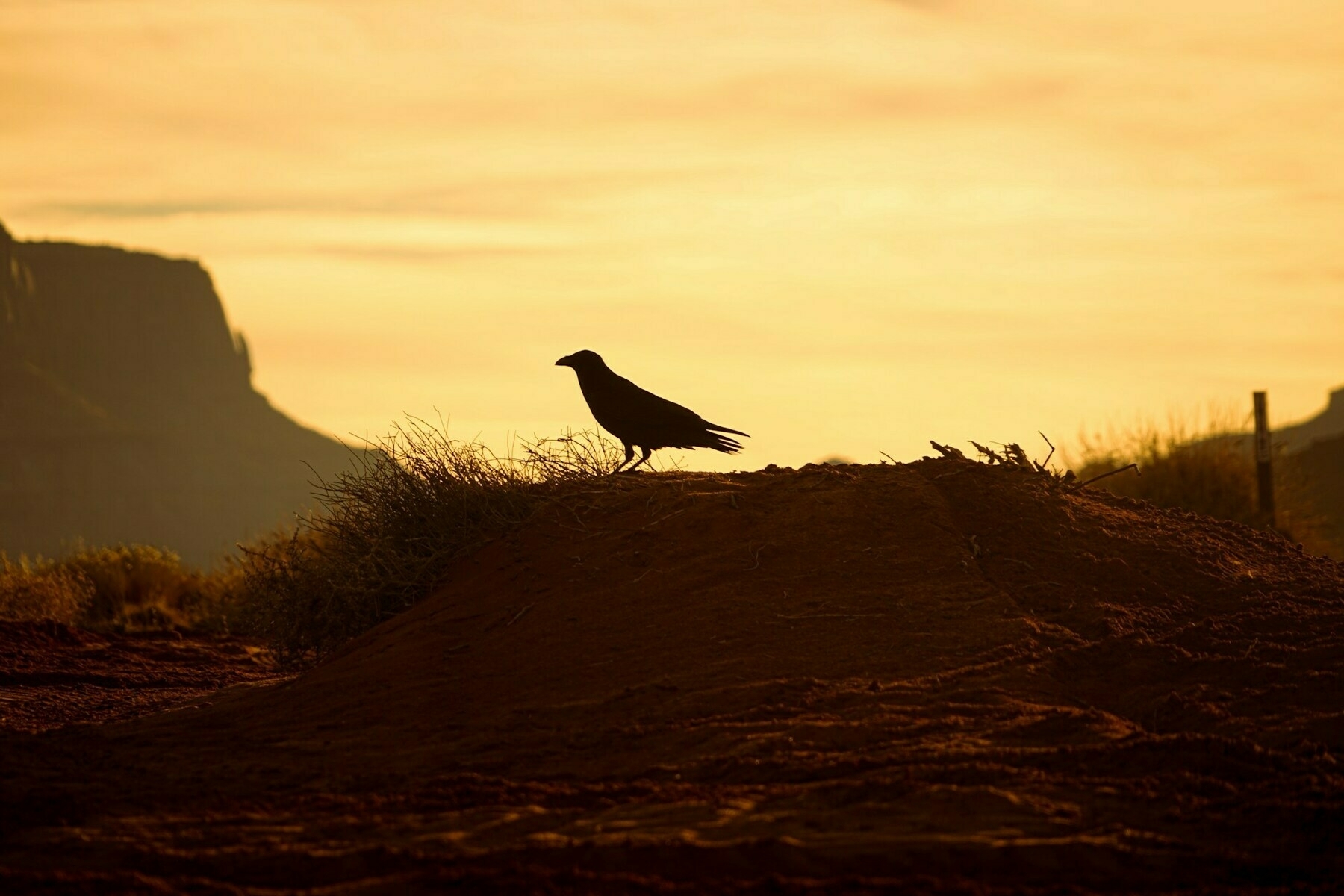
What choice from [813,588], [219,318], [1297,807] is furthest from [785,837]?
[219,318]

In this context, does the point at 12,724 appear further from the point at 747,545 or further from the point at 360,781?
the point at 747,545

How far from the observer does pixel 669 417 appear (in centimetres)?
884

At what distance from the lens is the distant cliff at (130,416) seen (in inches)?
2950

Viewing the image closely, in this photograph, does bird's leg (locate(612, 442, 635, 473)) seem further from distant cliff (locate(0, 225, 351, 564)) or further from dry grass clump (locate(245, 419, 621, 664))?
distant cliff (locate(0, 225, 351, 564))

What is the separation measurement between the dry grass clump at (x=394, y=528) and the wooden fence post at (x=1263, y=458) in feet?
31.1

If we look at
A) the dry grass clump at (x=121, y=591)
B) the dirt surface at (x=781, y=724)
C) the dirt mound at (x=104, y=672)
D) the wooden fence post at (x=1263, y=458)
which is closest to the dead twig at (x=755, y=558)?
the dirt surface at (x=781, y=724)

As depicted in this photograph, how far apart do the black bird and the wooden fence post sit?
916cm

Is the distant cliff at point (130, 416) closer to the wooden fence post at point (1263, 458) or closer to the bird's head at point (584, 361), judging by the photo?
the wooden fence post at point (1263, 458)

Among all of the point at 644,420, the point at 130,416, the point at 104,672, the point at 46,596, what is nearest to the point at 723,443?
the point at 644,420

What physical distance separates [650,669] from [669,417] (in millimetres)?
2525

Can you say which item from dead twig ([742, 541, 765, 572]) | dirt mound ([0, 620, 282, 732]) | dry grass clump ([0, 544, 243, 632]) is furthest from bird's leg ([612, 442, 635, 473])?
dry grass clump ([0, 544, 243, 632])

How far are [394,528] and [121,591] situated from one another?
Result: 27.6 ft

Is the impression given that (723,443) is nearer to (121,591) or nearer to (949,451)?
(949,451)

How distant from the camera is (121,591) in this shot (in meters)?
15.8
